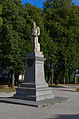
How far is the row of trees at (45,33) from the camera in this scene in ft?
74.2

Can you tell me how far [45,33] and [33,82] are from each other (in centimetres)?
1721

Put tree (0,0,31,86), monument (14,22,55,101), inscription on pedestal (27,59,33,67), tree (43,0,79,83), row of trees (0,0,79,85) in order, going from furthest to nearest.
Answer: tree (43,0,79,83) < row of trees (0,0,79,85) < tree (0,0,31,86) < inscription on pedestal (27,59,33,67) < monument (14,22,55,101)

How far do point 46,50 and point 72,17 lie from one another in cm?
895

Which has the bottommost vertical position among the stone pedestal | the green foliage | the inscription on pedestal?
the stone pedestal

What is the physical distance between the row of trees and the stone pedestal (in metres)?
10.7

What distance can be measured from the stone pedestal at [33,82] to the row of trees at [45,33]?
420 inches

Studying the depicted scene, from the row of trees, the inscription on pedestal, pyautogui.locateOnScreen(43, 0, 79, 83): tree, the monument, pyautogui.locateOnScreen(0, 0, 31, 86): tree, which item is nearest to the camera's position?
the monument

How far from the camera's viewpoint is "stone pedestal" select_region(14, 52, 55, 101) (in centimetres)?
1105

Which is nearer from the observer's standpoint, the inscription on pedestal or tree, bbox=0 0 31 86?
the inscription on pedestal

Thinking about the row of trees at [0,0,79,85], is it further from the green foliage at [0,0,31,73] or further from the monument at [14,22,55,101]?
the monument at [14,22,55,101]

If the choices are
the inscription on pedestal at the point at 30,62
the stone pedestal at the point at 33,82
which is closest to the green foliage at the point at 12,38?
the inscription on pedestal at the point at 30,62

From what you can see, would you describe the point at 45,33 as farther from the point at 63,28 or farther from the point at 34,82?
the point at 34,82

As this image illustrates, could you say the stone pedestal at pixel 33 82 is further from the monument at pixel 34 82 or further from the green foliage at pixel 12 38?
the green foliage at pixel 12 38

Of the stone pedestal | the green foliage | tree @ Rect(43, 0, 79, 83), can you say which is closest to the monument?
the stone pedestal
